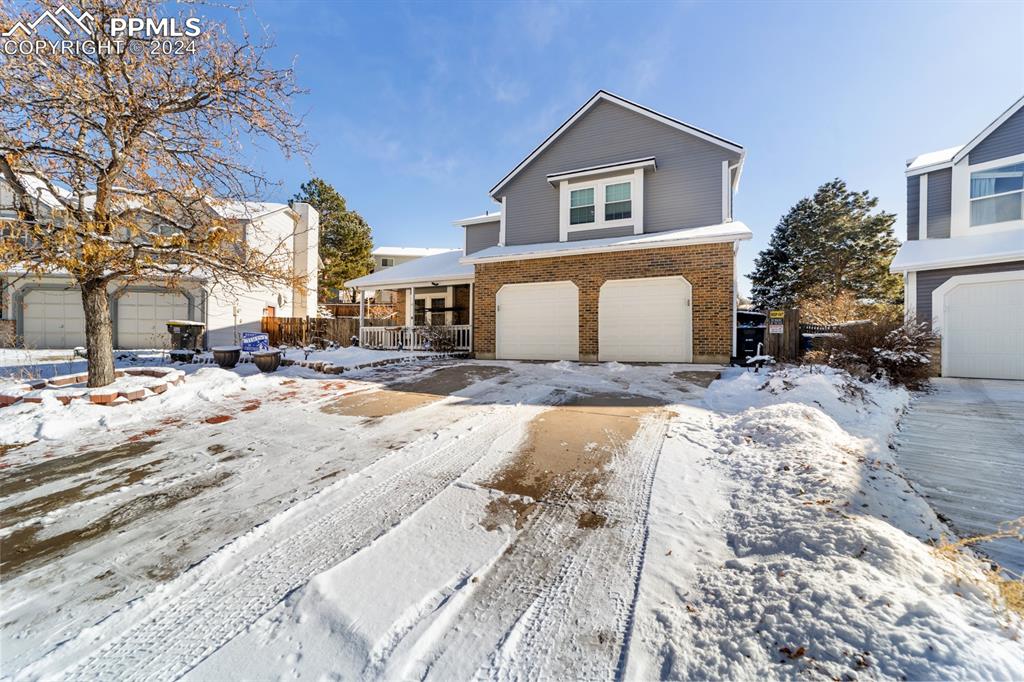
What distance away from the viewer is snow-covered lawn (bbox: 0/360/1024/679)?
149cm

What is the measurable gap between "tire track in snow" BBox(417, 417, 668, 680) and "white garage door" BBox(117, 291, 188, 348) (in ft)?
64.7

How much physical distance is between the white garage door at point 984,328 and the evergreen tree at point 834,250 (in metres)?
14.7

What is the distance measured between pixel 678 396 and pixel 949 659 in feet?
15.7

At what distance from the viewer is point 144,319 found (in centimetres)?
1596

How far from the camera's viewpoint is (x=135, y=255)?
17.6 feet

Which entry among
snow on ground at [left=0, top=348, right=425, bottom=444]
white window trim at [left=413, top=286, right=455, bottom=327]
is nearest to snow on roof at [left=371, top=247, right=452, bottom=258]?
white window trim at [left=413, top=286, right=455, bottom=327]

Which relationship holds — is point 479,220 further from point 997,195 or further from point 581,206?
point 997,195

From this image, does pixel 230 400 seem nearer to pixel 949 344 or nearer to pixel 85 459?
pixel 85 459

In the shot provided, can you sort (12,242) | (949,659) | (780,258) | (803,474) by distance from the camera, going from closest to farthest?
(949,659)
(803,474)
(12,242)
(780,258)

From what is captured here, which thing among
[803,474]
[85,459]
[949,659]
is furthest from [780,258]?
[85,459]

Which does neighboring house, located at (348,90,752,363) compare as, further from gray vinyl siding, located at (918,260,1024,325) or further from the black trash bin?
the black trash bin

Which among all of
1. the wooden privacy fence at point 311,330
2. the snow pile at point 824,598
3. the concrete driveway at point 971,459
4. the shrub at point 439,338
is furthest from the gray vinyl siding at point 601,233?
the wooden privacy fence at point 311,330

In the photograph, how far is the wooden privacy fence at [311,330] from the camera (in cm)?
1681

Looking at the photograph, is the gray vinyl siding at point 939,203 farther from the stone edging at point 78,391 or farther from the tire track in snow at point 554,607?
the stone edging at point 78,391
